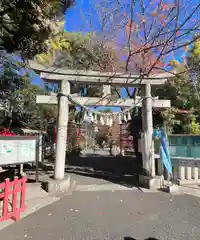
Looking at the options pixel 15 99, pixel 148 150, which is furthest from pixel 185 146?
pixel 15 99

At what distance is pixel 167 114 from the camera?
9.24 meters

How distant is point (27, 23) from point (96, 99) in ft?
13.9

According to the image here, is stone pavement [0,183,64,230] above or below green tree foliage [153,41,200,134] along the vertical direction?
below

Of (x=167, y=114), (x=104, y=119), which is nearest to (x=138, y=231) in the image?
(x=104, y=119)

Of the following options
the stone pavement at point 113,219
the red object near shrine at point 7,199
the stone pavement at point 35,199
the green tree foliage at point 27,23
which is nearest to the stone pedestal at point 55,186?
the stone pavement at point 35,199

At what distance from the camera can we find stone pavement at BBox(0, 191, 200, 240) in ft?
10.1

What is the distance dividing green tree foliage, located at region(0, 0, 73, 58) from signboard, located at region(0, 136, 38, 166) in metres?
4.20

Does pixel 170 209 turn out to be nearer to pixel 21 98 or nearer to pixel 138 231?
pixel 138 231

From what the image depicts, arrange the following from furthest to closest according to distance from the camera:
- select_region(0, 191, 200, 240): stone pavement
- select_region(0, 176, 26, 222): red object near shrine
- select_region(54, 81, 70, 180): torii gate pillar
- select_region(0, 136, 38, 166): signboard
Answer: select_region(54, 81, 70, 180): torii gate pillar, select_region(0, 136, 38, 166): signboard, select_region(0, 176, 26, 222): red object near shrine, select_region(0, 191, 200, 240): stone pavement

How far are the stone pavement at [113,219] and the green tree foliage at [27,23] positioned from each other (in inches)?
251

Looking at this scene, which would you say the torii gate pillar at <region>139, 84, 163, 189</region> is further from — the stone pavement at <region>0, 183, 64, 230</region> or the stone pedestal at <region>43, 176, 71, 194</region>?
the stone pavement at <region>0, 183, 64, 230</region>

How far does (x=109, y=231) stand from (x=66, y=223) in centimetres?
87

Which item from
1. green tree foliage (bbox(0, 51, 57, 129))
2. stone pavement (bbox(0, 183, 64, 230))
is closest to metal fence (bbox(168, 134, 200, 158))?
stone pavement (bbox(0, 183, 64, 230))

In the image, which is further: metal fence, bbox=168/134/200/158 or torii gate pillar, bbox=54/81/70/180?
metal fence, bbox=168/134/200/158
